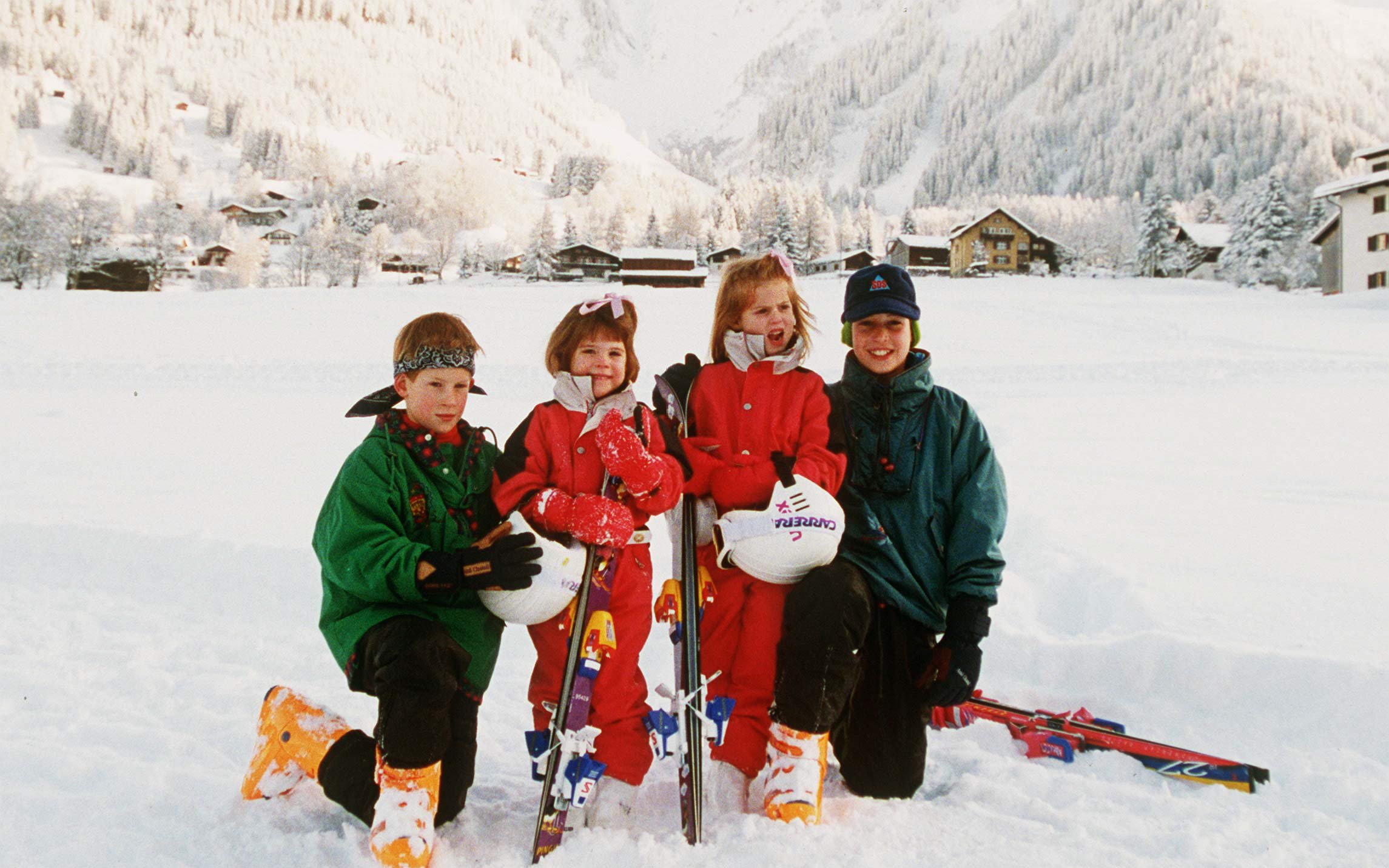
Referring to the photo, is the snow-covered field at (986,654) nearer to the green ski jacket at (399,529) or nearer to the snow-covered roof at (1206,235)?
the green ski jacket at (399,529)

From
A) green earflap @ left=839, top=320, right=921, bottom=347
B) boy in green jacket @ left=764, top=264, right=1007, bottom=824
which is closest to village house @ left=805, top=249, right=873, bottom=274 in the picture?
green earflap @ left=839, top=320, right=921, bottom=347

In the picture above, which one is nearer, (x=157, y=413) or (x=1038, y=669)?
(x=1038, y=669)

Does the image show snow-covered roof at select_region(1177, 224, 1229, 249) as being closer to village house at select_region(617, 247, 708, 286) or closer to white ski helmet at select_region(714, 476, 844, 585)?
village house at select_region(617, 247, 708, 286)

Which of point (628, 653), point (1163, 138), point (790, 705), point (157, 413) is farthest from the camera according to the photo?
point (1163, 138)

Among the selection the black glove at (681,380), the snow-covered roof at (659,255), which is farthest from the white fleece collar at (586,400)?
the snow-covered roof at (659,255)

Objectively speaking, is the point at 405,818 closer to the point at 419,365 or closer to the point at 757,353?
the point at 419,365

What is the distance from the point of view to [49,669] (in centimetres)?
366

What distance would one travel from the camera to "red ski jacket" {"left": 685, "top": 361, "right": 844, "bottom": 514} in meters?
2.73

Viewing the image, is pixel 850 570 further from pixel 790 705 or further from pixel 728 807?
pixel 728 807

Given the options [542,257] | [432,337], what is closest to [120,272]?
[542,257]

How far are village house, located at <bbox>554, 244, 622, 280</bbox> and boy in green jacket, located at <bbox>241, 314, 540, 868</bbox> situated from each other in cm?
5766

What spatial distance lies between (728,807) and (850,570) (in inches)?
33.9

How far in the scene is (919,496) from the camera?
2.89m

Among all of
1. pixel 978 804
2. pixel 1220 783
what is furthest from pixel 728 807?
pixel 1220 783
